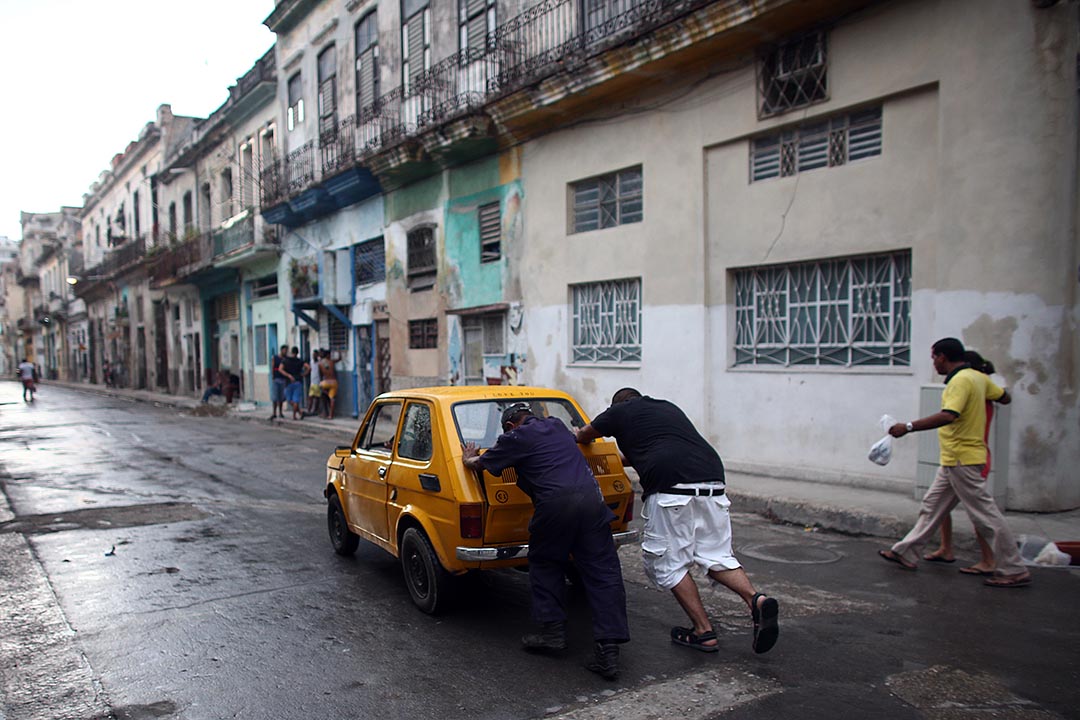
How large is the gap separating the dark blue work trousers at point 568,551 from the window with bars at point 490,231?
35.5 feet

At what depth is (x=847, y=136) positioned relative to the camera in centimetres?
930

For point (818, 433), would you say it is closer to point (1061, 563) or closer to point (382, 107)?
point (1061, 563)

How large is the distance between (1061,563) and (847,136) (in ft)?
17.0

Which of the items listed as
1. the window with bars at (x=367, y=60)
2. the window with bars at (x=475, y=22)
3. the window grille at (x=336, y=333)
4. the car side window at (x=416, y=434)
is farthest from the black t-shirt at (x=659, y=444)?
the window grille at (x=336, y=333)

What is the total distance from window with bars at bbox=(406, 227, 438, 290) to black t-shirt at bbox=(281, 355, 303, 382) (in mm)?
4852

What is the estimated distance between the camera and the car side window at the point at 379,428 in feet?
19.9

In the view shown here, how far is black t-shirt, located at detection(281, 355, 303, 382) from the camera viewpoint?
67.8ft

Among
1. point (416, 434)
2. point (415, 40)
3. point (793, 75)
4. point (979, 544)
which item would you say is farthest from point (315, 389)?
point (979, 544)

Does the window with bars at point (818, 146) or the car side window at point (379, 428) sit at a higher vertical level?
the window with bars at point (818, 146)

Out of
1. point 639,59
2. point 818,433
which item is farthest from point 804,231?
point 639,59

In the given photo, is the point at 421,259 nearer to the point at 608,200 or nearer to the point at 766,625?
the point at 608,200

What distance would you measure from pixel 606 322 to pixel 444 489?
8.02 metres

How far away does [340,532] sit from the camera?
6.83 m

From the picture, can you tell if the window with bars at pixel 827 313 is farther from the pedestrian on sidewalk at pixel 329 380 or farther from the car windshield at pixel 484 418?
the pedestrian on sidewalk at pixel 329 380
